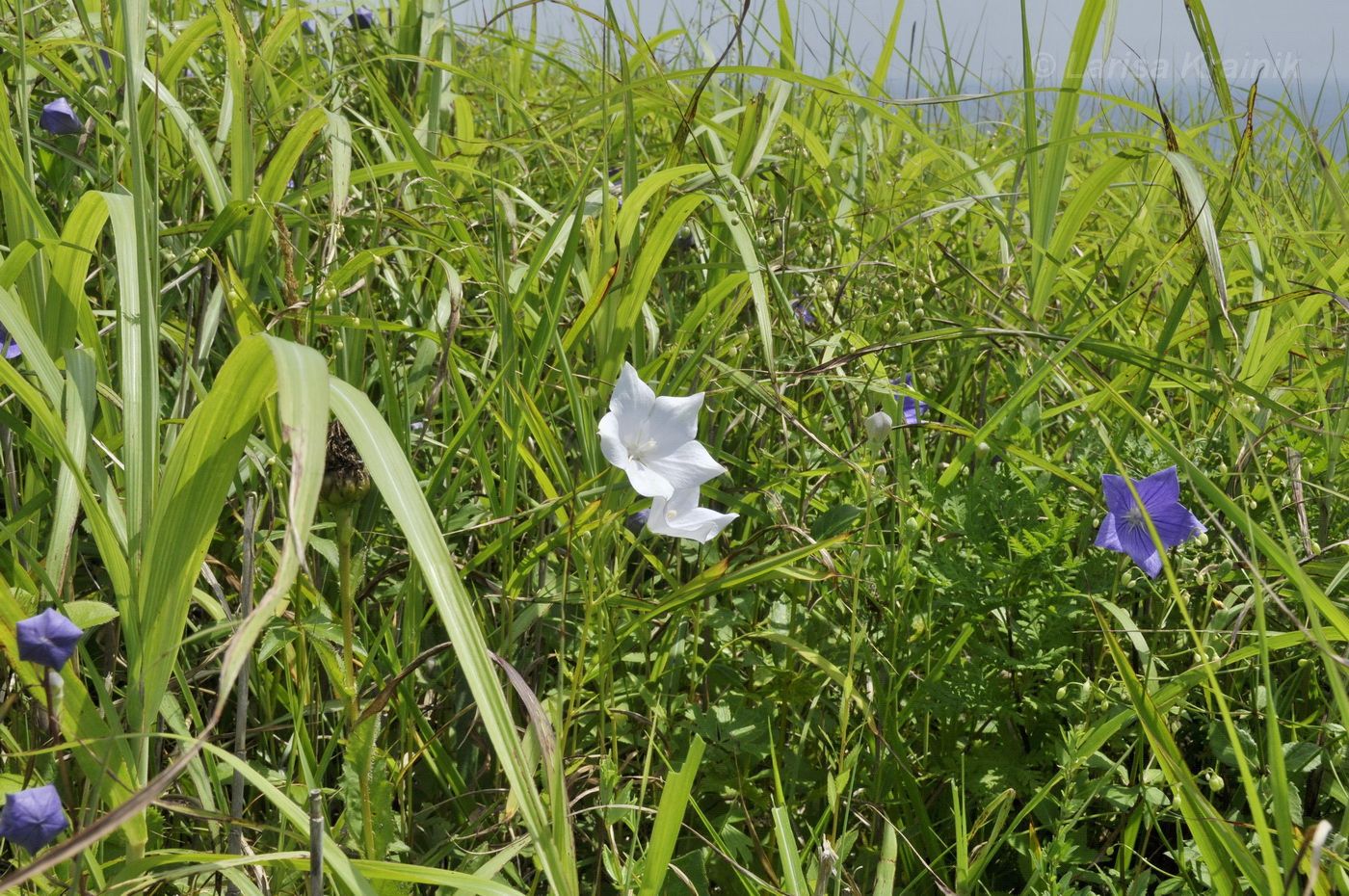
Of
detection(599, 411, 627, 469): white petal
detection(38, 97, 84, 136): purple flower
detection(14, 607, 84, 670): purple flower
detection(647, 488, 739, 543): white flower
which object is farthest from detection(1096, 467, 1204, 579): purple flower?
detection(38, 97, 84, 136): purple flower

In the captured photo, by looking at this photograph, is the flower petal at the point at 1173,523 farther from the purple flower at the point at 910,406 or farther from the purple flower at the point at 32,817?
the purple flower at the point at 32,817

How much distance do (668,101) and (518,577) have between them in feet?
2.80

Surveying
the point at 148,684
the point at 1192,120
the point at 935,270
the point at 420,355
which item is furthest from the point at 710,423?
the point at 1192,120

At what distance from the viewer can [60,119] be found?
1.58 meters

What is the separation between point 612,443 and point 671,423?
0.14 metres

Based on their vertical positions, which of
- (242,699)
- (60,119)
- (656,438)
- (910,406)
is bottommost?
(242,699)

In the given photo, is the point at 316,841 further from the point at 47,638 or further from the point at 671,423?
the point at 671,423

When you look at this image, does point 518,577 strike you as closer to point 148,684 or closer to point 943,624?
point 148,684

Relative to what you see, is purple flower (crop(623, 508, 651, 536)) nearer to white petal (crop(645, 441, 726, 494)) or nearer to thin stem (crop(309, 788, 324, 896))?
white petal (crop(645, 441, 726, 494))

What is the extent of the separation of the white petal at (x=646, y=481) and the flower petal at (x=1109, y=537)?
50cm

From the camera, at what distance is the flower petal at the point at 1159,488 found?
1265mm

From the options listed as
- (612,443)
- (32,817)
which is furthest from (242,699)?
(612,443)

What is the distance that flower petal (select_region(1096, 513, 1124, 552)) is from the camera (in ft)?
4.09

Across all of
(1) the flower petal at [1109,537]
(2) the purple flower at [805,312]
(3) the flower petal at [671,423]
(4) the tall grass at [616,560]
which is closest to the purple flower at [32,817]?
(4) the tall grass at [616,560]
